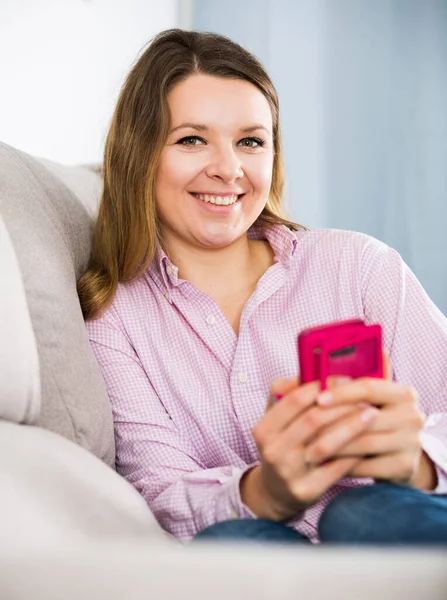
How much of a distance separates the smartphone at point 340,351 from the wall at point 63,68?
4.62 ft

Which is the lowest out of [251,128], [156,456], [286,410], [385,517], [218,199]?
[156,456]

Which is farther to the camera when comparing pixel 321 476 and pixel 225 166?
pixel 225 166

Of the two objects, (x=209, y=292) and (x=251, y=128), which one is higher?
(x=251, y=128)

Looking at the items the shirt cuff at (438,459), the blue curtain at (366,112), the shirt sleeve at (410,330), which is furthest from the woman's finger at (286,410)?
the blue curtain at (366,112)

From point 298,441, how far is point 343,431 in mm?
52

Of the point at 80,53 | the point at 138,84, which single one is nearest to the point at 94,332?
the point at 138,84

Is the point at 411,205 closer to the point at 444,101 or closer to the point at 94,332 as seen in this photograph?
the point at 444,101

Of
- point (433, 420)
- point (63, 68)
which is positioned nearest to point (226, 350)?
point (433, 420)

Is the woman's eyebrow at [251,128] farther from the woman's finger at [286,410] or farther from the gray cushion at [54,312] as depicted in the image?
the woman's finger at [286,410]

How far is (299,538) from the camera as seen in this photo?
3.07 feet

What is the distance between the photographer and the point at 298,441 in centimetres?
83

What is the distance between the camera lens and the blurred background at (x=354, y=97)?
308cm

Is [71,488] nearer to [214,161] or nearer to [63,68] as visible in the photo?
[214,161]

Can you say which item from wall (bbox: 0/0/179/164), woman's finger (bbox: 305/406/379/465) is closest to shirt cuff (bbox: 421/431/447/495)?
woman's finger (bbox: 305/406/379/465)
